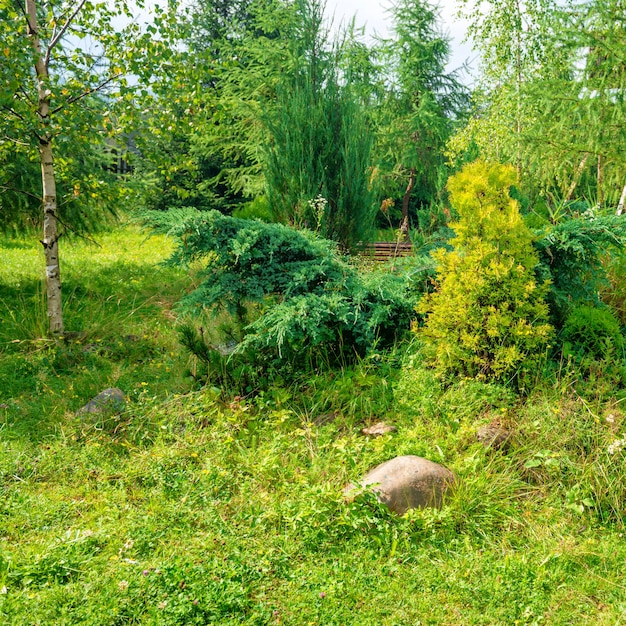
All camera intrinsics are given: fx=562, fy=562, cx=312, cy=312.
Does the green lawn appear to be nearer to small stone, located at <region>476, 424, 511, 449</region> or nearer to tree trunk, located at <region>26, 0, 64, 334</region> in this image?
small stone, located at <region>476, 424, 511, 449</region>

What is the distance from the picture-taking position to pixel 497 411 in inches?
156

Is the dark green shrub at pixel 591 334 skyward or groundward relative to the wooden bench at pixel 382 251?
groundward

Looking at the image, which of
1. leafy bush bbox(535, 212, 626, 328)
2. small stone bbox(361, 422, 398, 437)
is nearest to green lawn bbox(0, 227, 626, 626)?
small stone bbox(361, 422, 398, 437)

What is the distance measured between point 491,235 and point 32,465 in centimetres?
360

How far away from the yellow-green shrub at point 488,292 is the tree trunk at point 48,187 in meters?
3.91

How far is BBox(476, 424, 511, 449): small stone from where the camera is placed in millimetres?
3777

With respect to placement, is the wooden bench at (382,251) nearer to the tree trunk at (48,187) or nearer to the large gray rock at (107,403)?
the tree trunk at (48,187)

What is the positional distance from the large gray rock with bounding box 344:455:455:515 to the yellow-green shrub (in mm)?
1092

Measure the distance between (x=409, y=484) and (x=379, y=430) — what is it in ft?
2.60

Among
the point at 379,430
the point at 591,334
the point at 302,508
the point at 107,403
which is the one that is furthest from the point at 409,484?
the point at 107,403

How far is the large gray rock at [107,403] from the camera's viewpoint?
172 inches

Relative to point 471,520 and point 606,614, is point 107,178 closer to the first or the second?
point 471,520

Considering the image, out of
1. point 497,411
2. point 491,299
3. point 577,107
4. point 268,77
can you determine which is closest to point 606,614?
point 497,411

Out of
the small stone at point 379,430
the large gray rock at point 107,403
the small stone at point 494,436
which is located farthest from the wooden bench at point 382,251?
the large gray rock at point 107,403
